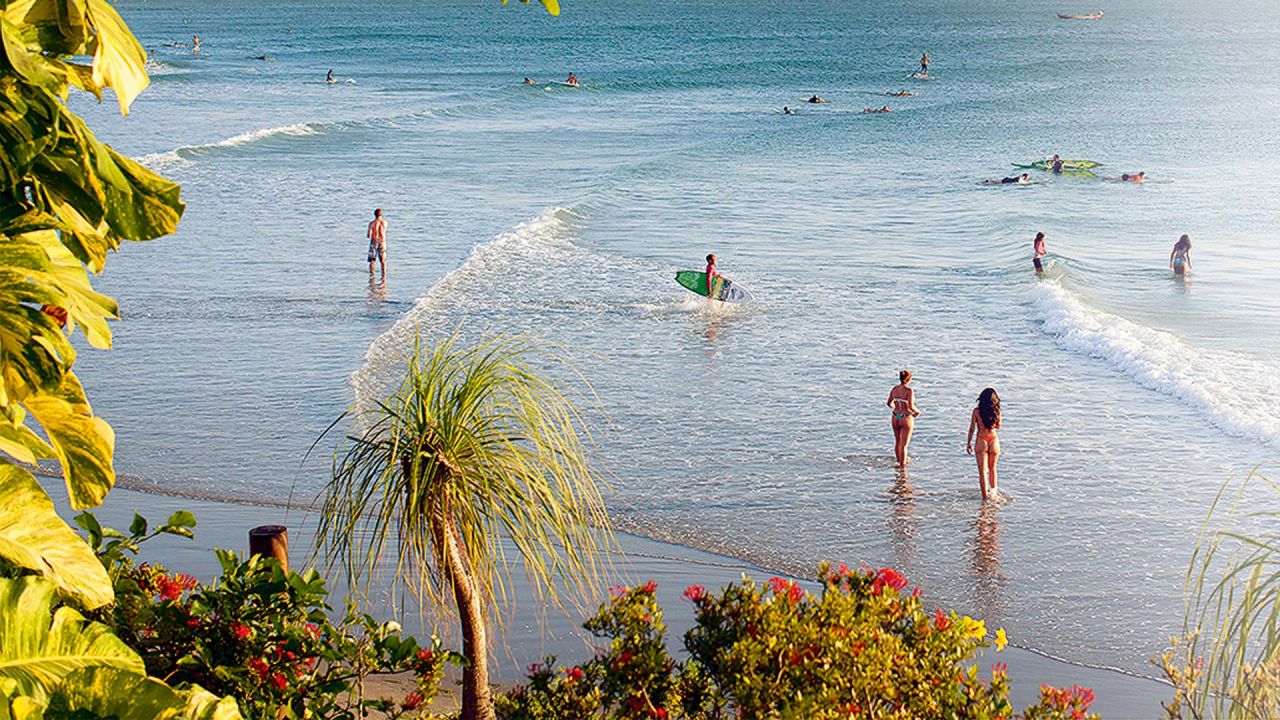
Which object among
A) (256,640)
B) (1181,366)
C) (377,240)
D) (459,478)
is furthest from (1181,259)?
(256,640)

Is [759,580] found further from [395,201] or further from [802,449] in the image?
[395,201]

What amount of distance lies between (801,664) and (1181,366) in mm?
14232

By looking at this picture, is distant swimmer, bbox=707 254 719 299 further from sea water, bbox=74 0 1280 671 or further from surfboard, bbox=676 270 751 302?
sea water, bbox=74 0 1280 671

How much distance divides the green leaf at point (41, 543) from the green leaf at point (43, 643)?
0.12 feet

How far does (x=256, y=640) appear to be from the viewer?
16.6 feet

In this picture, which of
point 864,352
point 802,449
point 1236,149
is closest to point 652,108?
point 1236,149

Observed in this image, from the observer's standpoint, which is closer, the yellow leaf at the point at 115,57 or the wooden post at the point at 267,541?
the yellow leaf at the point at 115,57

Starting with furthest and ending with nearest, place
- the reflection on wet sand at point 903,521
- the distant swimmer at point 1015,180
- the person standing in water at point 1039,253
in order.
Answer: the distant swimmer at point 1015,180 → the person standing in water at point 1039,253 → the reflection on wet sand at point 903,521

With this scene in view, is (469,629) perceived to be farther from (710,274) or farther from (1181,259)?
(1181,259)

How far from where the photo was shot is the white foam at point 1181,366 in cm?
1512

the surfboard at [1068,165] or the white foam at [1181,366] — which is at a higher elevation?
the surfboard at [1068,165]

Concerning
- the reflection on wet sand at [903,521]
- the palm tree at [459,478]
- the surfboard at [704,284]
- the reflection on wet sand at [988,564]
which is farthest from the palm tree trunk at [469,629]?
the surfboard at [704,284]

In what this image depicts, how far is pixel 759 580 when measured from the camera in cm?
1038

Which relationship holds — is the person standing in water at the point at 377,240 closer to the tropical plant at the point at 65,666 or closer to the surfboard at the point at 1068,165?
the tropical plant at the point at 65,666
